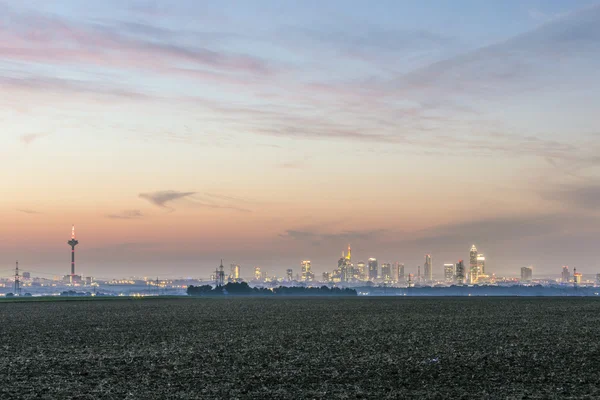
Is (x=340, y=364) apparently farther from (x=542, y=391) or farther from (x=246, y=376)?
(x=542, y=391)

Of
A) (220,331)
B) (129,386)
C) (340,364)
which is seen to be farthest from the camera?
(220,331)

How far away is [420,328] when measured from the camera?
199ft

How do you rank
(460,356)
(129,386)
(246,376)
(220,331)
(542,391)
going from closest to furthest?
(542,391), (129,386), (246,376), (460,356), (220,331)

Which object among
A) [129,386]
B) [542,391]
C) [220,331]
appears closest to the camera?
[542,391]

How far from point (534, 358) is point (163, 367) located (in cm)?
1847

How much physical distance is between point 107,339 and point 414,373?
27.2m

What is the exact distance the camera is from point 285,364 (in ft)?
118

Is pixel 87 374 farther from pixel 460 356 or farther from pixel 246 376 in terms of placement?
pixel 460 356

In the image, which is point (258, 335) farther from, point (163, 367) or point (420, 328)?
point (163, 367)

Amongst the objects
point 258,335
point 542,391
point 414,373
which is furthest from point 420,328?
point 542,391

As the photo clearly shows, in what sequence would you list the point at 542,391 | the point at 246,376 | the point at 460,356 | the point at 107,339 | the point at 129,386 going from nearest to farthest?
the point at 542,391, the point at 129,386, the point at 246,376, the point at 460,356, the point at 107,339

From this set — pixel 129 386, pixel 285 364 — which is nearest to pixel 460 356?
pixel 285 364

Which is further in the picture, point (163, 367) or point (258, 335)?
point (258, 335)

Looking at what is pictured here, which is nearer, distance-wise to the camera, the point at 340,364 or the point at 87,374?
the point at 87,374
